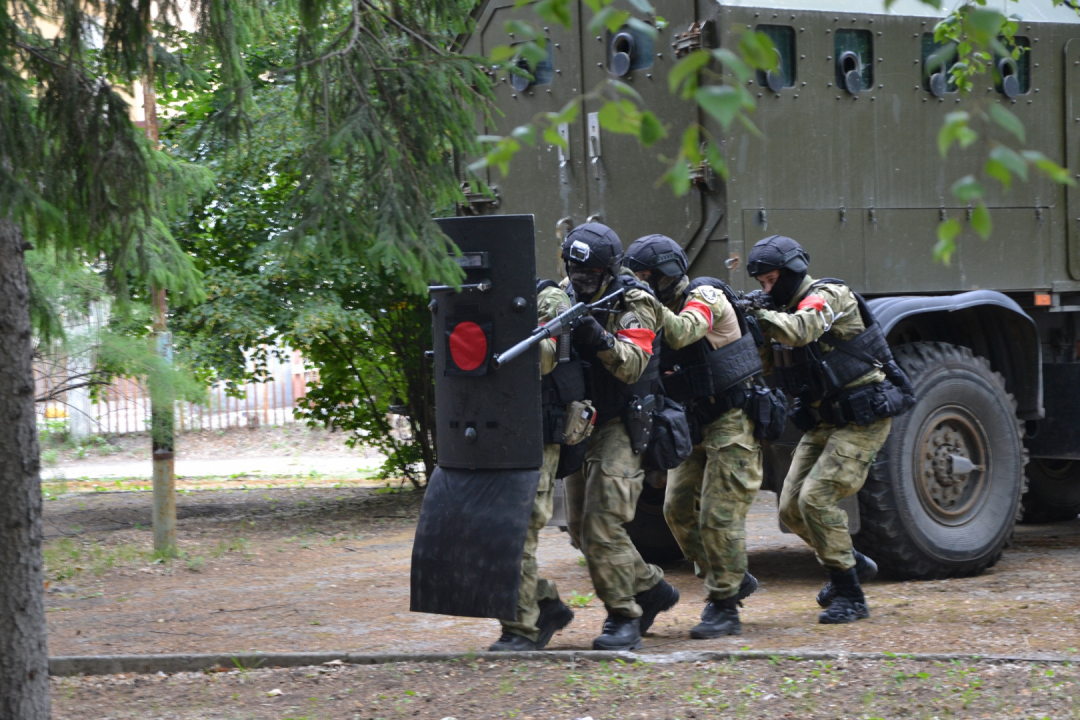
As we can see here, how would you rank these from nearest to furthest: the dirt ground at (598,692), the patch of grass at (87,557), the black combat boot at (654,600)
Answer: the dirt ground at (598,692) → the black combat boot at (654,600) → the patch of grass at (87,557)

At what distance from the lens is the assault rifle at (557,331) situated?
180 inches

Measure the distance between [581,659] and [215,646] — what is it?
175 centimetres

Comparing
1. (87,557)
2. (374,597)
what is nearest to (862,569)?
(374,597)

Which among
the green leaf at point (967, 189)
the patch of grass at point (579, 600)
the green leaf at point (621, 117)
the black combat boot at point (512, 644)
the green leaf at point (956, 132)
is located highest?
the green leaf at point (621, 117)

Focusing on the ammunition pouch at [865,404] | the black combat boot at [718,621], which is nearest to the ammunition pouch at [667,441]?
the black combat boot at [718,621]

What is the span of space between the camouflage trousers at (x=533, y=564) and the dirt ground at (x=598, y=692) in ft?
0.70

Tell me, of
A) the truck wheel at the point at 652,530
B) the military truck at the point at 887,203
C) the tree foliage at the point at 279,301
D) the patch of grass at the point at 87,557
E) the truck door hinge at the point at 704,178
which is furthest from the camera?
the tree foliage at the point at 279,301

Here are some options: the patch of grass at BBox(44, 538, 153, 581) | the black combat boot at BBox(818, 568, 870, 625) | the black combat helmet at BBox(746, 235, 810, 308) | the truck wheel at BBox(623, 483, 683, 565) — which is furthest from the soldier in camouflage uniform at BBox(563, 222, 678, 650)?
the patch of grass at BBox(44, 538, 153, 581)

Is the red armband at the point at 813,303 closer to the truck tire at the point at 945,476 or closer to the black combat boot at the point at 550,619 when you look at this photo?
the truck tire at the point at 945,476

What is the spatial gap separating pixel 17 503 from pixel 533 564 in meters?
1.96

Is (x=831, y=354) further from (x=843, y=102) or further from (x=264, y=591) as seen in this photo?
(x=264, y=591)

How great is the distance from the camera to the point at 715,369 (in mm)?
5406

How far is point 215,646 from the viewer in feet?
17.5

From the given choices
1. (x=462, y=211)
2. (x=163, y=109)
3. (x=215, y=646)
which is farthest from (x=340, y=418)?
(x=215, y=646)
